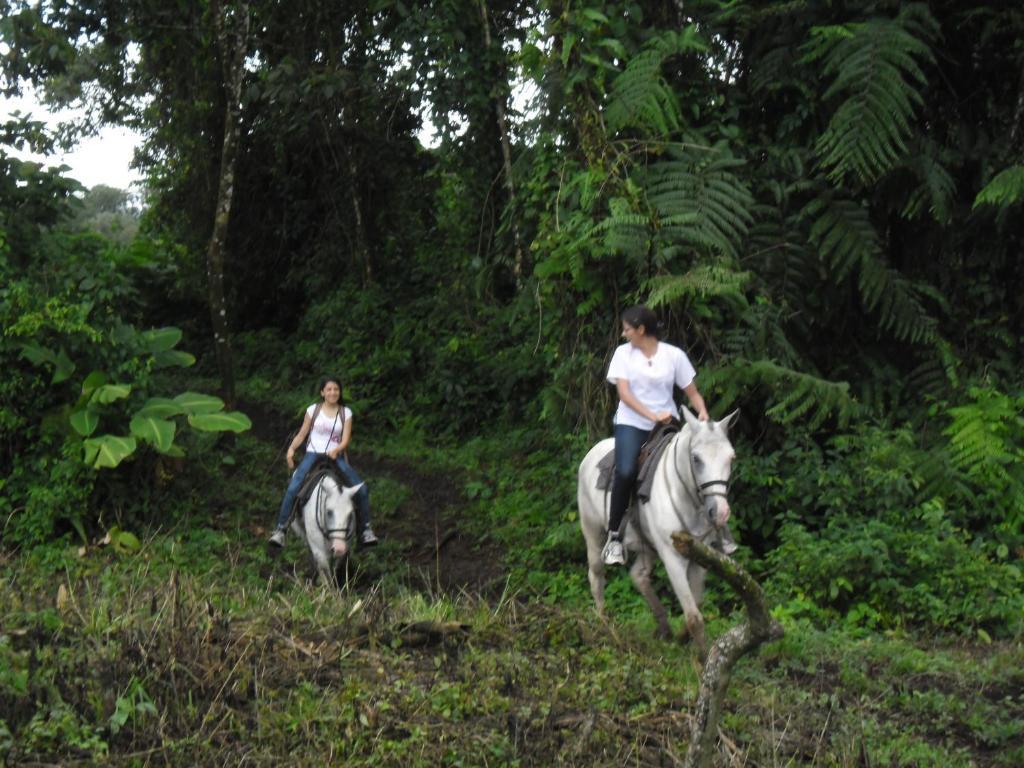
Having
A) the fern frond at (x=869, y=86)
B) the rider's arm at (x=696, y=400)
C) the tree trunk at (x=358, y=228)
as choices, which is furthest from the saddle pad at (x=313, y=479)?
the tree trunk at (x=358, y=228)

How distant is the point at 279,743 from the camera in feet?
19.1

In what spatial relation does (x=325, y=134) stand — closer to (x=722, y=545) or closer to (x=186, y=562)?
(x=186, y=562)

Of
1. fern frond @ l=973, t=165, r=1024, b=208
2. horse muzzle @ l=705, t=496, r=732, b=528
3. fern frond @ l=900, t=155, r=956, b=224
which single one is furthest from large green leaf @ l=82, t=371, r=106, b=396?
fern frond @ l=973, t=165, r=1024, b=208

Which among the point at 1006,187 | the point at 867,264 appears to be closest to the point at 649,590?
the point at 867,264

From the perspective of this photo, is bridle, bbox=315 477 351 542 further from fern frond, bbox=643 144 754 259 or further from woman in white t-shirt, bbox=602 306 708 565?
fern frond, bbox=643 144 754 259

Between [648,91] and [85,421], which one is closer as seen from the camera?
[648,91]

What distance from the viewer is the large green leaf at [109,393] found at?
1248cm

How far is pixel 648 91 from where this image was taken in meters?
10.9

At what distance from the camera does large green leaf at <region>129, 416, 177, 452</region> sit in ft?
40.7

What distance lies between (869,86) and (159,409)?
7767mm

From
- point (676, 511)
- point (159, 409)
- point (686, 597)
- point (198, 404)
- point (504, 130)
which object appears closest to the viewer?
point (686, 597)

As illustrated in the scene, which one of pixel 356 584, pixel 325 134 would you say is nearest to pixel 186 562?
pixel 356 584

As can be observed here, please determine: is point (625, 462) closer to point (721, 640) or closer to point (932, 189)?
point (721, 640)

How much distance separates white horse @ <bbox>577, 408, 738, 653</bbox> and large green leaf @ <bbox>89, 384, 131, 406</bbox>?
17.7 feet
